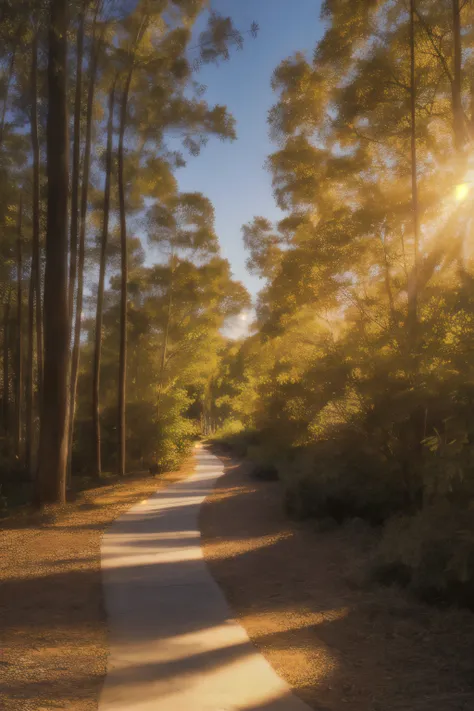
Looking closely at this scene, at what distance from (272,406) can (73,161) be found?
27.8ft

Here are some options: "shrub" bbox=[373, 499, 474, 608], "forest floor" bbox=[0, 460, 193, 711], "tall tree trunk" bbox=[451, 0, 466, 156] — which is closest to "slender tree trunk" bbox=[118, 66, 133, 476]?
"forest floor" bbox=[0, 460, 193, 711]

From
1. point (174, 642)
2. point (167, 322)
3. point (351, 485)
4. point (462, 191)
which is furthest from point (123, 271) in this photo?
point (174, 642)

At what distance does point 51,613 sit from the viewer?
7.23 metres

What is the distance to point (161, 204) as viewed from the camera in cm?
2736

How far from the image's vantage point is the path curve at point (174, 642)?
4785mm

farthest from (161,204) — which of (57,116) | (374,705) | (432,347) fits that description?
(374,705)

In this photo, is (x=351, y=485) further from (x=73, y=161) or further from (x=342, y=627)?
(x=73, y=161)

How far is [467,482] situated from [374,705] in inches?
102

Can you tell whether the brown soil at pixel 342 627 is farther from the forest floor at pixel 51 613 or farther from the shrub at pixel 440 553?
the forest floor at pixel 51 613

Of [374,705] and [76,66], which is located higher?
[76,66]

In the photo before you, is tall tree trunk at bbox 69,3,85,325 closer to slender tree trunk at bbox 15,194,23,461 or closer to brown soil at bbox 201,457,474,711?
slender tree trunk at bbox 15,194,23,461

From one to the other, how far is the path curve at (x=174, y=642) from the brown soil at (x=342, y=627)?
240 mm

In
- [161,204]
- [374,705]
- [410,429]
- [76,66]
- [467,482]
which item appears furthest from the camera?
[161,204]

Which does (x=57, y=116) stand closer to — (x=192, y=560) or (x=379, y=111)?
(x=379, y=111)
